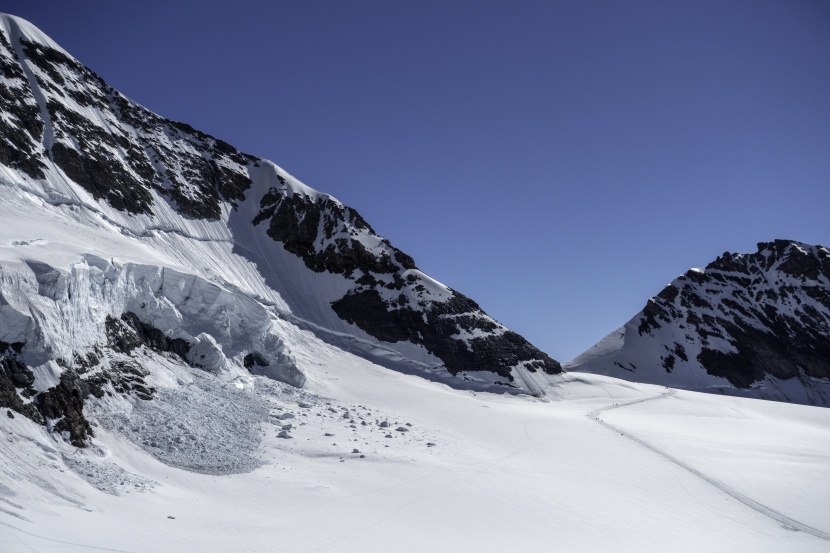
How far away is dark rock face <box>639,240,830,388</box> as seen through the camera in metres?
80.8

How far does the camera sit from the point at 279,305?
5234cm

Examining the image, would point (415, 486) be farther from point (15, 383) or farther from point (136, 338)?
point (136, 338)

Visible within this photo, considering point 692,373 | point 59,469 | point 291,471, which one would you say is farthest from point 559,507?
point 692,373

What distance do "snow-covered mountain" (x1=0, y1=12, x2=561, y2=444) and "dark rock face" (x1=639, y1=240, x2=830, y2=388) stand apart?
3846 centimetres

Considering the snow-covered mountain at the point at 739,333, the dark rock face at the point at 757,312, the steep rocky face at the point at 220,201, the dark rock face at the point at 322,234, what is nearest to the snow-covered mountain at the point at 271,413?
the steep rocky face at the point at 220,201

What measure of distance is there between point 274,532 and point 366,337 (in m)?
41.3

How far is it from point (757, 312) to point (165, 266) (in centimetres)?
9327

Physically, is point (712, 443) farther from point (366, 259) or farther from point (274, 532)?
point (366, 259)

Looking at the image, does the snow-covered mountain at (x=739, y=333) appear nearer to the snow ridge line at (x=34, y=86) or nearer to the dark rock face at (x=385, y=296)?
the dark rock face at (x=385, y=296)

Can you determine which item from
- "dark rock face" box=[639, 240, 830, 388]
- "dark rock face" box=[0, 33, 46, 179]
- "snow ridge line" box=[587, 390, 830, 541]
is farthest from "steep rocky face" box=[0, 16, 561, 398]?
"dark rock face" box=[639, 240, 830, 388]

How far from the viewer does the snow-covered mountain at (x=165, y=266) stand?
19.0 metres

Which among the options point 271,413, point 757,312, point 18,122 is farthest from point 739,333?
point 18,122

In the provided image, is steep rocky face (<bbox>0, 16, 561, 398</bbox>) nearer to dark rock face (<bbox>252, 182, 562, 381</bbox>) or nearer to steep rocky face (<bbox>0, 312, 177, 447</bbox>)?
dark rock face (<bbox>252, 182, 562, 381</bbox>)

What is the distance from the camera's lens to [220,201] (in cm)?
6347
